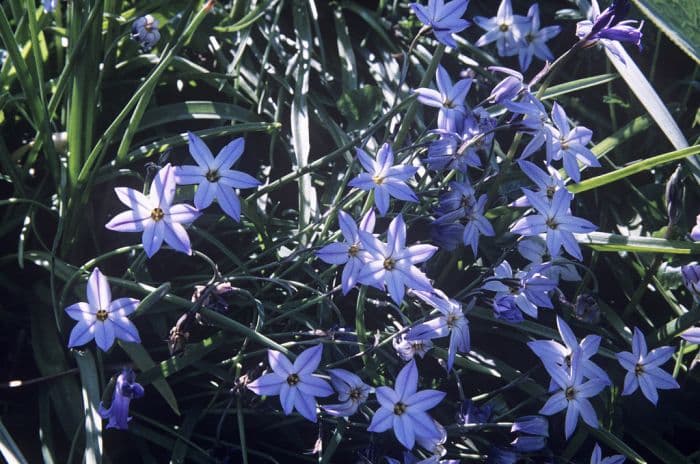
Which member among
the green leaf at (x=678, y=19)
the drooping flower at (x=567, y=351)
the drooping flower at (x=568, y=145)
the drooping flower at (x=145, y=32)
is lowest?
the drooping flower at (x=567, y=351)

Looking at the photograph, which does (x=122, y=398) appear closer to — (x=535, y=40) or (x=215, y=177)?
(x=215, y=177)

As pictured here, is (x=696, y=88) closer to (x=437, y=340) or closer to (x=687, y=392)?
(x=687, y=392)

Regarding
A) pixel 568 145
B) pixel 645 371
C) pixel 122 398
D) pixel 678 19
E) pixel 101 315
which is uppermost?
pixel 678 19

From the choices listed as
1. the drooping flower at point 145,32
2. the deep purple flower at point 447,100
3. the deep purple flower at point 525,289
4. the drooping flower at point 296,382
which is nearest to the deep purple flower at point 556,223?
the deep purple flower at point 525,289

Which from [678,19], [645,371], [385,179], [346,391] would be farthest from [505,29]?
[346,391]

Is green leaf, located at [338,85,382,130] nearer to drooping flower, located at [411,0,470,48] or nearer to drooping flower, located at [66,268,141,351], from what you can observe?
drooping flower, located at [411,0,470,48]

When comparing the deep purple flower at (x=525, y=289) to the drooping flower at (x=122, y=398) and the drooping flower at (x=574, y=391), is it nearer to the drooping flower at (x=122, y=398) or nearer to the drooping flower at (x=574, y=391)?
the drooping flower at (x=574, y=391)
